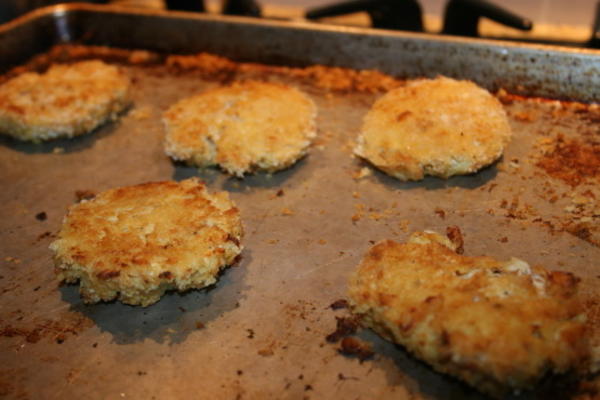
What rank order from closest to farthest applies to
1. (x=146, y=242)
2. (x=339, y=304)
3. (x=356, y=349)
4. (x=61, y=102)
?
(x=356, y=349) < (x=339, y=304) < (x=146, y=242) < (x=61, y=102)

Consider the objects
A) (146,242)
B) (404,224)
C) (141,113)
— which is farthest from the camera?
(141,113)

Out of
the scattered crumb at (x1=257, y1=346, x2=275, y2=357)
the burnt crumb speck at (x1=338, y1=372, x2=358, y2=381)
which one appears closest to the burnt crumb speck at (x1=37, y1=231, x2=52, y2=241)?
the scattered crumb at (x1=257, y1=346, x2=275, y2=357)

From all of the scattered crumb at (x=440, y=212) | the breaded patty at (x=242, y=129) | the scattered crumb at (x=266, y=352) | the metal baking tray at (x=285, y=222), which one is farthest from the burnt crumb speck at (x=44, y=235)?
the scattered crumb at (x=440, y=212)

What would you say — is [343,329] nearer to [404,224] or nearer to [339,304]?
[339,304]

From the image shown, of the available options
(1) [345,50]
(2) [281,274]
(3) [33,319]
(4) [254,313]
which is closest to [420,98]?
(1) [345,50]

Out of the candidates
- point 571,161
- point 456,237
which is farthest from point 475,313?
point 571,161

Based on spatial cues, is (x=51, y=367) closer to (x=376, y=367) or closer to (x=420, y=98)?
(x=376, y=367)

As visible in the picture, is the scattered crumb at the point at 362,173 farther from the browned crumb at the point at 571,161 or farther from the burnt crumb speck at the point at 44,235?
the burnt crumb speck at the point at 44,235
